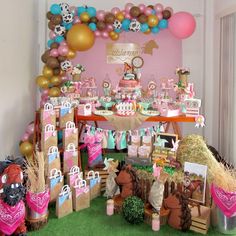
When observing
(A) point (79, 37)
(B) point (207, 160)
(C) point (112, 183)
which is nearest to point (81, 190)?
(C) point (112, 183)

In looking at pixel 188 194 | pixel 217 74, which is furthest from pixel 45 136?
pixel 217 74

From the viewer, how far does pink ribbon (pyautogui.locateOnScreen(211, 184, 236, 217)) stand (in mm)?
2311

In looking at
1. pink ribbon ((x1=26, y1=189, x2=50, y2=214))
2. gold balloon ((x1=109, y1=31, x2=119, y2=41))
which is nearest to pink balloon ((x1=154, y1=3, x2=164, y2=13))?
gold balloon ((x1=109, y1=31, x2=119, y2=41))

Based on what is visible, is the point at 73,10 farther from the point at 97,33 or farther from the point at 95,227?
the point at 95,227

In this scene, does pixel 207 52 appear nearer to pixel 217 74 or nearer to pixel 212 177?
pixel 217 74

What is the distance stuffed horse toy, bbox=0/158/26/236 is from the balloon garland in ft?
6.50

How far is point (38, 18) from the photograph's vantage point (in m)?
4.61

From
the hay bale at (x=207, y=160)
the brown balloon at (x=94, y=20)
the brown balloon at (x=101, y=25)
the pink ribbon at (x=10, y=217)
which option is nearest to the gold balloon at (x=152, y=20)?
the brown balloon at (x=101, y=25)

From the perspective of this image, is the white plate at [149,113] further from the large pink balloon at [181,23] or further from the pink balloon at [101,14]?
the pink balloon at [101,14]

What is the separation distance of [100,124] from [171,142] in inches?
76.5

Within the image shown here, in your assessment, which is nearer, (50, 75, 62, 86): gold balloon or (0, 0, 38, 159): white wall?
(0, 0, 38, 159): white wall

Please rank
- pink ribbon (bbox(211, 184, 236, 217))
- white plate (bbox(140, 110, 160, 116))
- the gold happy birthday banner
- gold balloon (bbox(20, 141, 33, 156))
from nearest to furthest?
pink ribbon (bbox(211, 184, 236, 217)) → white plate (bbox(140, 110, 160, 116)) → gold balloon (bbox(20, 141, 33, 156)) → the gold happy birthday banner

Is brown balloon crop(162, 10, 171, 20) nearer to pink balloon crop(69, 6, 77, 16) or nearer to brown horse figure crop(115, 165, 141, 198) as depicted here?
pink balloon crop(69, 6, 77, 16)

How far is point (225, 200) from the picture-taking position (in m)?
2.32
